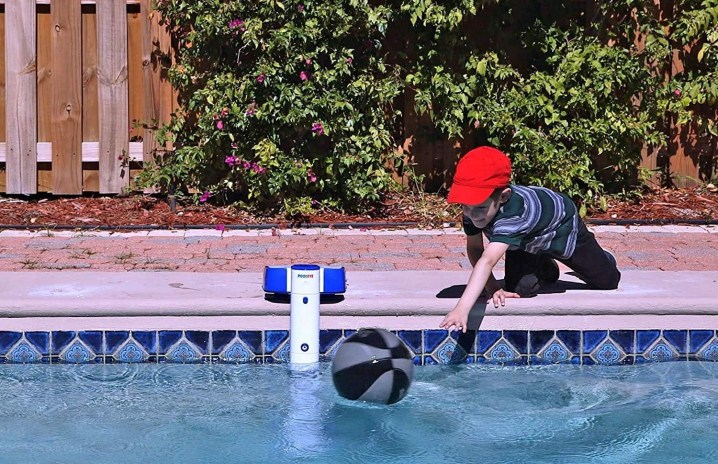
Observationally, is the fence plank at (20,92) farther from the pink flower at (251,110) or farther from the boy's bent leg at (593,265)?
the boy's bent leg at (593,265)

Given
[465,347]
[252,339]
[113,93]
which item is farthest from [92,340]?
[113,93]

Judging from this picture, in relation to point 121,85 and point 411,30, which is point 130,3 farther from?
point 411,30

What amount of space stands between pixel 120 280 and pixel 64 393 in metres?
0.82

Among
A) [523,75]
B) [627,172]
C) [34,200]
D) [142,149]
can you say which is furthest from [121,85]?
[627,172]

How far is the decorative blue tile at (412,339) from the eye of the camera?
15.0 feet

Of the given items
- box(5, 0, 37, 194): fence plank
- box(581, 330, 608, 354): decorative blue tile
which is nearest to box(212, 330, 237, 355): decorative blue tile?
box(581, 330, 608, 354): decorative blue tile

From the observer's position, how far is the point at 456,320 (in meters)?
4.25

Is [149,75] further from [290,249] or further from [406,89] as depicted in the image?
[290,249]

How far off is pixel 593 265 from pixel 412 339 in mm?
897

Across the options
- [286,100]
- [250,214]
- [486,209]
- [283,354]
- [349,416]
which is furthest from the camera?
[250,214]

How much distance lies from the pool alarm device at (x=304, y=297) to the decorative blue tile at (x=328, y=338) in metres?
0.07

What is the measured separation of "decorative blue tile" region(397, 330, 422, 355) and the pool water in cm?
10

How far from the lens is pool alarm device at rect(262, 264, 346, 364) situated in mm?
4430

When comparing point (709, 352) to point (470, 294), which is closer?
point (470, 294)
